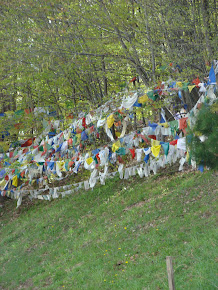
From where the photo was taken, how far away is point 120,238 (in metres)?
8.28

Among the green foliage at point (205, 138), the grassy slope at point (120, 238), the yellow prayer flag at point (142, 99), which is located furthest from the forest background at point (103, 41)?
the green foliage at point (205, 138)

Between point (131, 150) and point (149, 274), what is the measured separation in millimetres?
4069

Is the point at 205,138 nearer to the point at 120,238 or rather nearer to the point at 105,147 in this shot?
the point at 120,238

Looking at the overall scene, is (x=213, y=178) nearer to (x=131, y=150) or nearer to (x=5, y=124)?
(x=131, y=150)

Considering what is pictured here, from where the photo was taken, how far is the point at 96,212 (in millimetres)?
10922

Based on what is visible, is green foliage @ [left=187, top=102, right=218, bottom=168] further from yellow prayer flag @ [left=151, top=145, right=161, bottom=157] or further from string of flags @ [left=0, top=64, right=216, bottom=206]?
yellow prayer flag @ [left=151, top=145, right=161, bottom=157]

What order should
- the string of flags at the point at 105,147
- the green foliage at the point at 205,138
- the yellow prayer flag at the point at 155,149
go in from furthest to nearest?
the yellow prayer flag at the point at 155,149, the string of flags at the point at 105,147, the green foliage at the point at 205,138

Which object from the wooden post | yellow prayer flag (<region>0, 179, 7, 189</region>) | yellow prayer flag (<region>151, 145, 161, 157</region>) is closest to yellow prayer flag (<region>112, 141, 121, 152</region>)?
yellow prayer flag (<region>151, 145, 161, 157</region>)

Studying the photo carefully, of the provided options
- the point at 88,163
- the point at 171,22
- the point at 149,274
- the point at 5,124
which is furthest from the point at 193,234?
the point at 5,124

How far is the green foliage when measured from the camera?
14.7ft

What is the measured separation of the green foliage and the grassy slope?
1.86 m

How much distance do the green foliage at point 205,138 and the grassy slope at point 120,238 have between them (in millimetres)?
1862

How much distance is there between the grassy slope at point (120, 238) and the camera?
614 cm

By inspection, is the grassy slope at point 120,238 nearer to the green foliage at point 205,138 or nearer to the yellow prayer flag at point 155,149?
the yellow prayer flag at point 155,149
